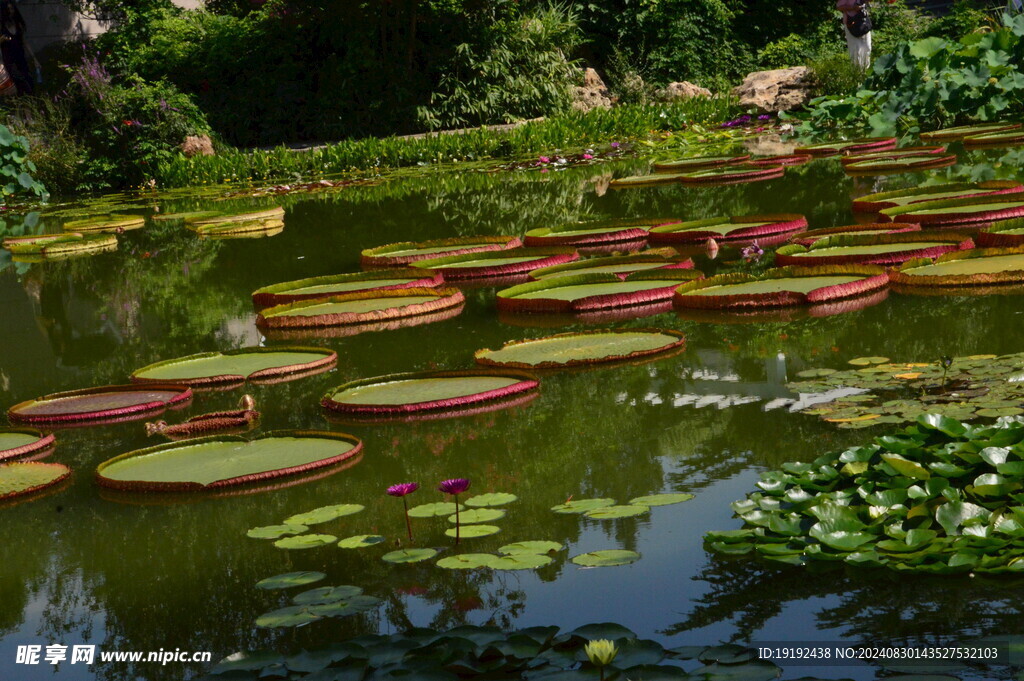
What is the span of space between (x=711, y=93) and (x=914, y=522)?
1580 cm

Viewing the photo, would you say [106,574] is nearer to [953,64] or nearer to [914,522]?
[914,522]

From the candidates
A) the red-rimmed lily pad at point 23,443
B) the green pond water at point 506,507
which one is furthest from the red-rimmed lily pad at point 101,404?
the red-rimmed lily pad at point 23,443

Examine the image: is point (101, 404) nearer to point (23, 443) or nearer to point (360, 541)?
point (23, 443)

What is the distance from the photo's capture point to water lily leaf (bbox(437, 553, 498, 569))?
2418mm

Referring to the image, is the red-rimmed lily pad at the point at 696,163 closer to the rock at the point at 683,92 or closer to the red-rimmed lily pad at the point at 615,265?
the red-rimmed lily pad at the point at 615,265

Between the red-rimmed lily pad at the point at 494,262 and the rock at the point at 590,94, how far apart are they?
10.9 metres

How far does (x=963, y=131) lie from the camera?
37.7 feet

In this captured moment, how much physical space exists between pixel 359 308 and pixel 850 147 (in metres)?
6.73

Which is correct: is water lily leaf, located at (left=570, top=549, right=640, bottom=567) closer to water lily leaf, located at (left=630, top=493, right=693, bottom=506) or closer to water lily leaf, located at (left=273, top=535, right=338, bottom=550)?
water lily leaf, located at (left=630, top=493, right=693, bottom=506)

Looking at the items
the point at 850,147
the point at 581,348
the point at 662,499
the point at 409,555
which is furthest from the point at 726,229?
the point at 850,147

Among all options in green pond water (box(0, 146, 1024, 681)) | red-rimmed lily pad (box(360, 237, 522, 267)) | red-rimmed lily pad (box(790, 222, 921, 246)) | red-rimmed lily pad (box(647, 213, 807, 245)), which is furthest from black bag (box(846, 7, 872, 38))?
green pond water (box(0, 146, 1024, 681))

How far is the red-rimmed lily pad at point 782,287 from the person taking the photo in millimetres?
4672

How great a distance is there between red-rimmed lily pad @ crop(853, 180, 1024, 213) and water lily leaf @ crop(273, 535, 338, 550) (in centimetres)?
459

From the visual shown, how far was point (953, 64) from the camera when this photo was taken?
988 cm
